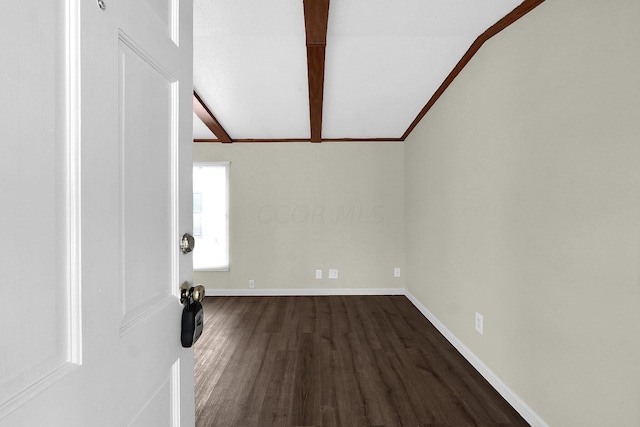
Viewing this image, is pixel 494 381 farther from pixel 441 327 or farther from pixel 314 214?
pixel 314 214

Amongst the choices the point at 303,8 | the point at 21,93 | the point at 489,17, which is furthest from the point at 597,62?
the point at 21,93

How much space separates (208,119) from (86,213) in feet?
10.5

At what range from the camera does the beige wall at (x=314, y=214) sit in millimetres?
4055

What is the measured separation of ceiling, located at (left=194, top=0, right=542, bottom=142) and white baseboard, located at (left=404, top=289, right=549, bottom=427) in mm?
2212

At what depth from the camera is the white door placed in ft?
1.15

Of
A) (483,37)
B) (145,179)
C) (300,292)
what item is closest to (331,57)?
(483,37)

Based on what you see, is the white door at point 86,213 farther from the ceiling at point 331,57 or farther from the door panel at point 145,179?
the ceiling at point 331,57

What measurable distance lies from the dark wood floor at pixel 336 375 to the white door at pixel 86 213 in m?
1.28

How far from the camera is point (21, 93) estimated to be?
1.17 ft

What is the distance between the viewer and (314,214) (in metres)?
4.06

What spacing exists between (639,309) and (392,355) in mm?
1593

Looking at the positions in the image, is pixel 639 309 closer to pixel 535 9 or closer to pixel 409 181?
pixel 535 9

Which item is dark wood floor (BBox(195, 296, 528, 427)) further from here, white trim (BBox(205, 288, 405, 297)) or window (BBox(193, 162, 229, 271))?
window (BBox(193, 162, 229, 271))

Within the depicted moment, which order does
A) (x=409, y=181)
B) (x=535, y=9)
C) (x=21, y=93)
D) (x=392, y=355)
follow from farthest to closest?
(x=409, y=181), (x=392, y=355), (x=535, y=9), (x=21, y=93)
